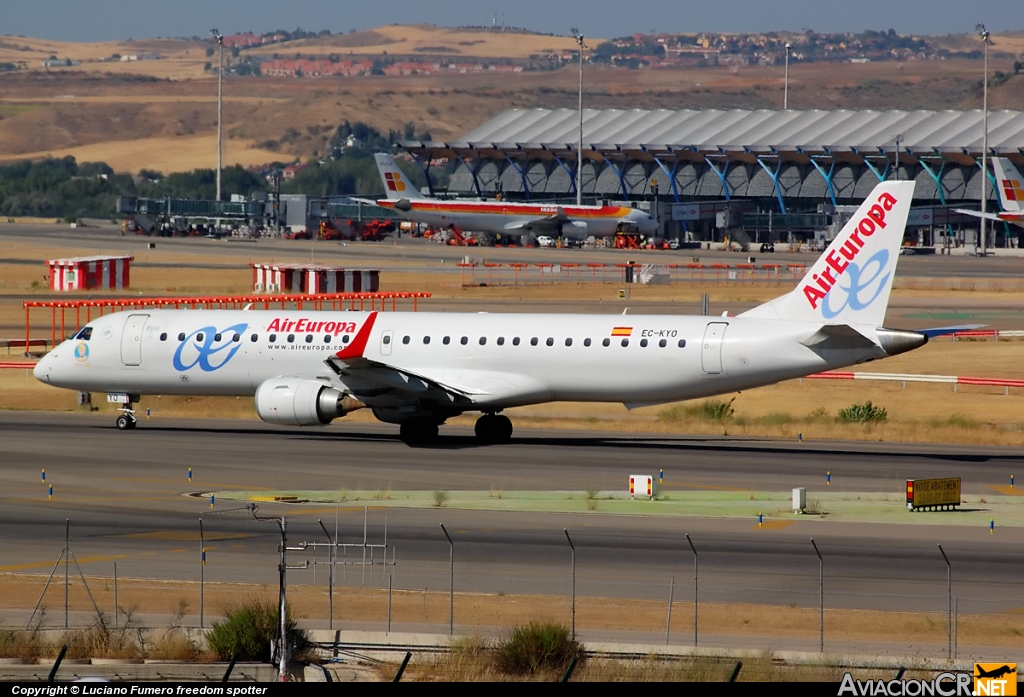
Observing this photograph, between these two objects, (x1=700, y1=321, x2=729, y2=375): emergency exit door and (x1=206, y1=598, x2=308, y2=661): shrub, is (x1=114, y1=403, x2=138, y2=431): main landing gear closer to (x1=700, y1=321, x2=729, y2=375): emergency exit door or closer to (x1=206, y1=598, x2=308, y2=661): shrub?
(x1=700, y1=321, x2=729, y2=375): emergency exit door

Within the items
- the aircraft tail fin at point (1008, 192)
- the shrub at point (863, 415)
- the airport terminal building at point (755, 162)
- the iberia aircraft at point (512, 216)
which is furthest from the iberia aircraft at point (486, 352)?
the airport terminal building at point (755, 162)

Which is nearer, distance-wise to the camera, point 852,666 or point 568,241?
point 852,666

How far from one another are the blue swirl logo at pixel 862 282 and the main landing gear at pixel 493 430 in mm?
9656

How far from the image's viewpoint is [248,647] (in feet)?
63.8

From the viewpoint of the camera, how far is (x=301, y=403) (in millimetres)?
39812

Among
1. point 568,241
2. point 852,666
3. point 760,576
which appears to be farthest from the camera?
point 568,241

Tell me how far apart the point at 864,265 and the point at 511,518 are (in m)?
13.2

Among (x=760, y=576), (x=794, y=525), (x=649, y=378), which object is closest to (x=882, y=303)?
(x=649, y=378)

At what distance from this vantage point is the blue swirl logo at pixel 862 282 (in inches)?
1508

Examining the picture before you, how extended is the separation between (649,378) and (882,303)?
21.0 ft

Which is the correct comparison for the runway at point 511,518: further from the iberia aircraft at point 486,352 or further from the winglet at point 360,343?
the winglet at point 360,343

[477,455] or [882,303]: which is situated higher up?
[882,303]

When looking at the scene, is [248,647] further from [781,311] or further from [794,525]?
[781,311]

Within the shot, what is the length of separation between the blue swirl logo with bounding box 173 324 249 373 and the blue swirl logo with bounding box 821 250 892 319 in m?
16.9
